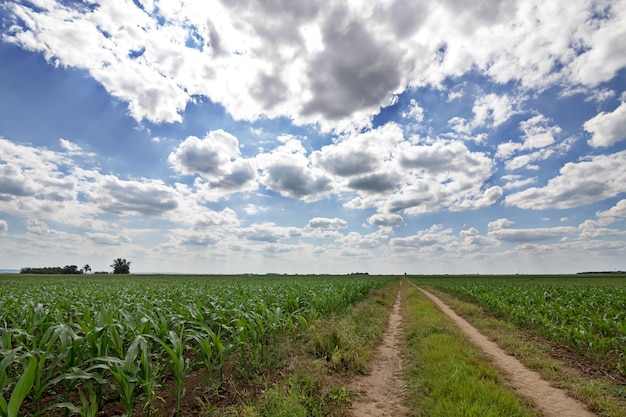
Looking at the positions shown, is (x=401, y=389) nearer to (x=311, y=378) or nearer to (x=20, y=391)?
(x=311, y=378)

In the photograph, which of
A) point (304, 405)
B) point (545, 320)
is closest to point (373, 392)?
point (304, 405)

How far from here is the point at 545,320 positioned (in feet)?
45.1

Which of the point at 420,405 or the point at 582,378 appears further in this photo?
the point at 582,378

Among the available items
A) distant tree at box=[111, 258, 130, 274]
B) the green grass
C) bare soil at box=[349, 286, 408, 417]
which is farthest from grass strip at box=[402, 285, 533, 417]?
distant tree at box=[111, 258, 130, 274]

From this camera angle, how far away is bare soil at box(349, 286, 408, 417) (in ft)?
19.4

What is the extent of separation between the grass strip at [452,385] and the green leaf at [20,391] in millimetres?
5659

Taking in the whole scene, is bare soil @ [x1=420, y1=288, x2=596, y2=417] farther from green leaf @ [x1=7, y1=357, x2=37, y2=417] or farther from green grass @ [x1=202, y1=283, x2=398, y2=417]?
green leaf @ [x1=7, y1=357, x2=37, y2=417]

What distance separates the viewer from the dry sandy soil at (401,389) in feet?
19.6

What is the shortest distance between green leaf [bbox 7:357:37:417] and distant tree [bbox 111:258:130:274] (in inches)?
6006

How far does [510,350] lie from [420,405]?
6.59 m

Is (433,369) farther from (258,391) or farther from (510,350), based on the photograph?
(510,350)

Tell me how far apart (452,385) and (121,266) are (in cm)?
15427

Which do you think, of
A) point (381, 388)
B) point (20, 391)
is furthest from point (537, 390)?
point (20, 391)

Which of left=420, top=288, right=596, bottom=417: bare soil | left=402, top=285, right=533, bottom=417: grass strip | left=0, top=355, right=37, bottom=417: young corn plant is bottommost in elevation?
left=420, top=288, right=596, bottom=417: bare soil
